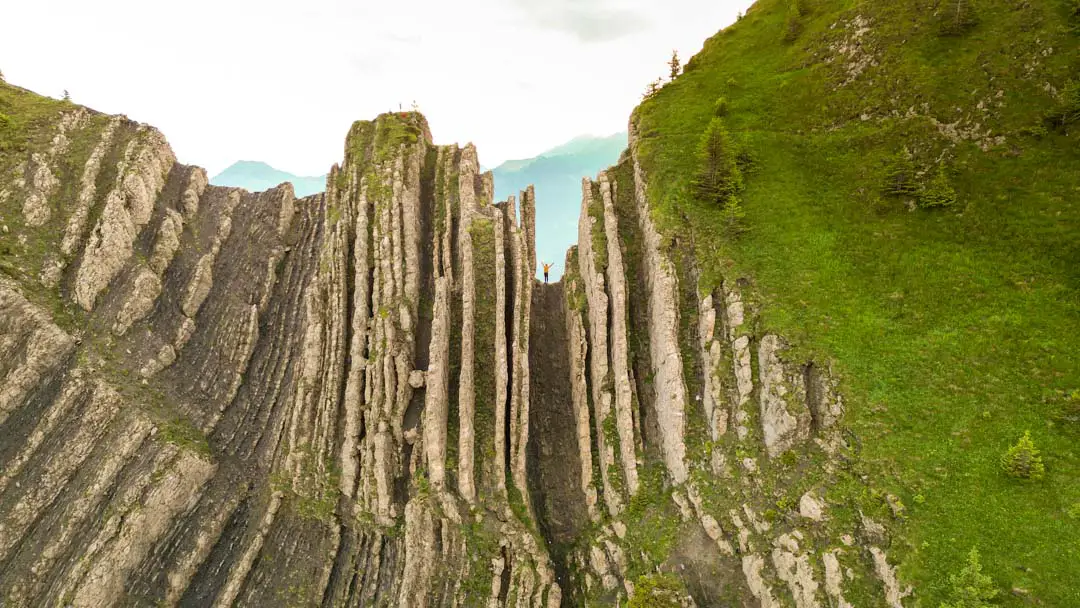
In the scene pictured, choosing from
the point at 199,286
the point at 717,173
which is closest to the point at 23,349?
the point at 199,286

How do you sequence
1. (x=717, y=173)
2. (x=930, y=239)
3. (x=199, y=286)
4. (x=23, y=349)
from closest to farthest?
(x=930, y=239), (x=717, y=173), (x=23, y=349), (x=199, y=286)

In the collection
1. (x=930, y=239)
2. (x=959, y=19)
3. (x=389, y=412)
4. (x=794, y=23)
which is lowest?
(x=389, y=412)

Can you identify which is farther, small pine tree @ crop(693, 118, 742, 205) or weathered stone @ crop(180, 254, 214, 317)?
weathered stone @ crop(180, 254, 214, 317)

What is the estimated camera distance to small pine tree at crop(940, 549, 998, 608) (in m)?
13.3

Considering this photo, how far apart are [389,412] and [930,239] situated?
98.6 ft

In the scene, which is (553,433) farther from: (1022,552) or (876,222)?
(876,222)

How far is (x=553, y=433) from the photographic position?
88.2ft

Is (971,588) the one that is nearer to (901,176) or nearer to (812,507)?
(812,507)

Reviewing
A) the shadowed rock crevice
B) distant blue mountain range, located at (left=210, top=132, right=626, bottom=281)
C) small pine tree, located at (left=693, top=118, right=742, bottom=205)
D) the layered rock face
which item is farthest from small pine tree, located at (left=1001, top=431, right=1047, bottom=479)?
distant blue mountain range, located at (left=210, top=132, right=626, bottom=281)

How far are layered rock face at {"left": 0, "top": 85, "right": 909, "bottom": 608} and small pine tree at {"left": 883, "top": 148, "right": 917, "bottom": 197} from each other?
959 centimetres

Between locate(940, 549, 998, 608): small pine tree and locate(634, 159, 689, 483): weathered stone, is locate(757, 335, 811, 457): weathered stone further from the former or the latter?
locate(940, 549, 998, 608): small pine tree

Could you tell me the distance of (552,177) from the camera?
166 m

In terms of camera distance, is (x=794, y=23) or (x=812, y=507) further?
(x=794, y=23)

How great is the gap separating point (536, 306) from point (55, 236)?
3167cm
